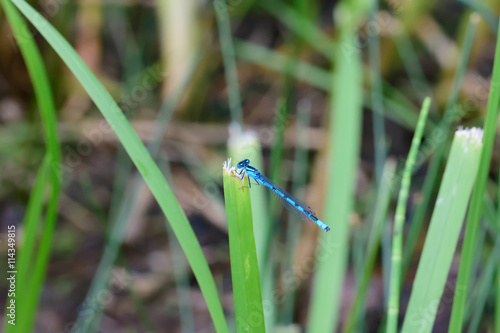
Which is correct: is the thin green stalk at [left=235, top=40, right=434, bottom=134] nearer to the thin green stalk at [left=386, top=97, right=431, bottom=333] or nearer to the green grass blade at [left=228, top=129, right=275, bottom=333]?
the green grass blade at [left=228, top=129, right=275, bottom=333]

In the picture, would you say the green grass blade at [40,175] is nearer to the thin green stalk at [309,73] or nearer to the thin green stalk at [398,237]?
the thin green stalk at [398,237]

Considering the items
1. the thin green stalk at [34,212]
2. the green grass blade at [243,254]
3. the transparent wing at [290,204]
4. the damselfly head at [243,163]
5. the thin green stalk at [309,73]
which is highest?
the thin green stalk at [309,73]

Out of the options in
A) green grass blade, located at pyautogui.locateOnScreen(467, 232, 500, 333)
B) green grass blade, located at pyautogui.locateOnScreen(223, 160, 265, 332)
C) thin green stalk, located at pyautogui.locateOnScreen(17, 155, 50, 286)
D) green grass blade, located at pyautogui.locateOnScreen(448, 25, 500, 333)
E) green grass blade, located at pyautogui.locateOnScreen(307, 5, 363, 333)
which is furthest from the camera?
green grass blade, located at pyautogui.locateOnScreen(467, 232, 500, 333)

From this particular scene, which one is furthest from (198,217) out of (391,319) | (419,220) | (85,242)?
(391,319)

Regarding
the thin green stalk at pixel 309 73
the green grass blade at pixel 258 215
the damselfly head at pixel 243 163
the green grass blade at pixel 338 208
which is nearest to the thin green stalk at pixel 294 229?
the thin green stalk at pixel 309 73

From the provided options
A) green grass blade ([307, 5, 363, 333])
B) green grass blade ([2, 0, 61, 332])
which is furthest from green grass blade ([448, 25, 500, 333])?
green grass blade ([2, 0, 61, 332])
